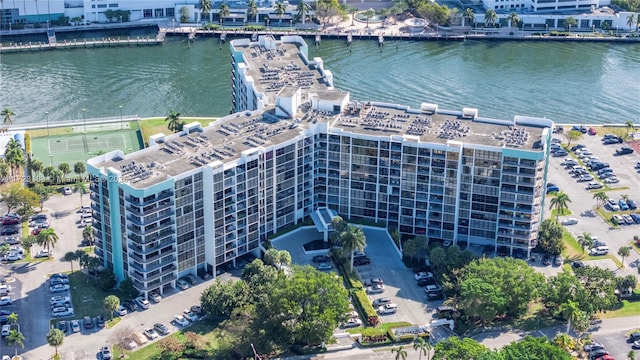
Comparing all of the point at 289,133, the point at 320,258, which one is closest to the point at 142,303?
the point at 320,258

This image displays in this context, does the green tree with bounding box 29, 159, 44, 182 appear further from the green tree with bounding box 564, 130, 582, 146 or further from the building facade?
the green tree with bounding box 564, 130, 582, 146

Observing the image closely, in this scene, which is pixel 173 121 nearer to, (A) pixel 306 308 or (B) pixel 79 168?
(B) pixel 79 168

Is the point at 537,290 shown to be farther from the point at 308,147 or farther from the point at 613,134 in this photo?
A: the point at 613,134

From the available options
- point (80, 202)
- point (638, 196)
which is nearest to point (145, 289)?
point (80, 202)

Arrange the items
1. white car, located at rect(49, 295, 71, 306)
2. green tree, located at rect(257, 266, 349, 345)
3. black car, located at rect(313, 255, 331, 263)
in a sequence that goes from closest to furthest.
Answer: green tree, located at rect(257, 266, 349, 345) → white car, located at rect(49, 295, 71, 306) → black car, located at rect(313, 255, 331, 263)

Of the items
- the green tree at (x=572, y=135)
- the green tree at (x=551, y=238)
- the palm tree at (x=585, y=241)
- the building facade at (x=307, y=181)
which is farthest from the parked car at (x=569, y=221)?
the green tree at (x=572, y=135)

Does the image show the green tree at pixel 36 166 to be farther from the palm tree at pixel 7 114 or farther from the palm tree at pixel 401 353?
the palm tree at pixel 401 353

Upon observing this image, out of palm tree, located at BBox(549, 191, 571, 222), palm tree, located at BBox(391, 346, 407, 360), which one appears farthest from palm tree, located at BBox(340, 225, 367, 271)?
palm tree, located at BBox(549, 191, 571, 222)
